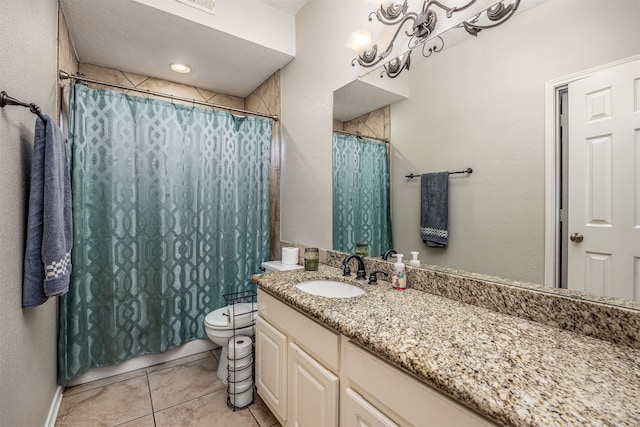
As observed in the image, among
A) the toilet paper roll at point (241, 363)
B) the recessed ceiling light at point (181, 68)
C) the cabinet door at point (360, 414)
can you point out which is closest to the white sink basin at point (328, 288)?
the cabinet door at point (360, 414)

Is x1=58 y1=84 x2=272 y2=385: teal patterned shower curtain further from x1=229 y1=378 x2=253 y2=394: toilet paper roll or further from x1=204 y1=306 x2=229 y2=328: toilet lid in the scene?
x1=229 y1=378 x2=253 y2=394: toilet paper roll

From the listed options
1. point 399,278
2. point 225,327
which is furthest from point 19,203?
point 399,278

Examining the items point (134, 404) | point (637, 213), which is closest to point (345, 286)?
point (637, 213)

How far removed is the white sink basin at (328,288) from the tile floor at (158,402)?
80 cm

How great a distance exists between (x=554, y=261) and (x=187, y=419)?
6.38ft

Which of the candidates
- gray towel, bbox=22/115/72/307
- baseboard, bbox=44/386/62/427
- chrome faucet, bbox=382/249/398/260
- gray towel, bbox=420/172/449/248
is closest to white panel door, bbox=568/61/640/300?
gray towel, bbox=420/172/449/248

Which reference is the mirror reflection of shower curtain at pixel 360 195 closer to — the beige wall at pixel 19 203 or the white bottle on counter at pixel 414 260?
the white bottle on counter at pixel 414 260

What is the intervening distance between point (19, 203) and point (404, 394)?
1.55 meters

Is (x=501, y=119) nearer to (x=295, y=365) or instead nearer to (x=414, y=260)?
(x=414, y=260)

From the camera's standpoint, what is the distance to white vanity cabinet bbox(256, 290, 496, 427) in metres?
0.71

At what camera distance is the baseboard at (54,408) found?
1.50m

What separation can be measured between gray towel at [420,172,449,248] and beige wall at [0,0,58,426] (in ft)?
5.25

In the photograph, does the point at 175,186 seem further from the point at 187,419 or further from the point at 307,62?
the point at 187,419

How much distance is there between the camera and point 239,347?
1.74m
